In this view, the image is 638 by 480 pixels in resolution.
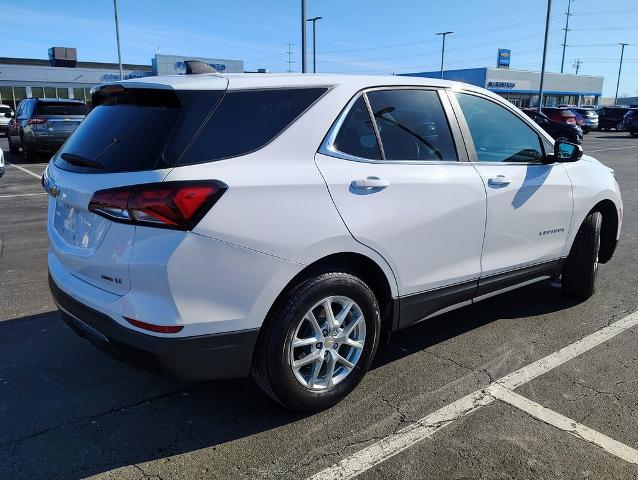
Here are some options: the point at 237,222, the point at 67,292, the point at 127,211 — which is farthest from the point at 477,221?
the point at 67,292

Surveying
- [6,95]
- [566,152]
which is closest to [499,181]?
[566,152]

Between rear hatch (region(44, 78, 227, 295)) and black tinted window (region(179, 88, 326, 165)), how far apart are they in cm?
6

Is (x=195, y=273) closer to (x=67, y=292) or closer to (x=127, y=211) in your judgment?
(x=127, y=211)

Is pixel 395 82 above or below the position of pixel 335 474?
above

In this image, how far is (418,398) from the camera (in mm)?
3205

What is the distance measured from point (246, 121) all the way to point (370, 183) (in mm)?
740

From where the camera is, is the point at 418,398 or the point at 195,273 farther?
the point at 418,398

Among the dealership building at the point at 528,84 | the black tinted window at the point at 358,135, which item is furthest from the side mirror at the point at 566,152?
the dealership building at the point at 528,84

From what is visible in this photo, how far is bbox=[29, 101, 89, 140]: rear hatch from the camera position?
15023 mm

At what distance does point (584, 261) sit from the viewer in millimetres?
4645

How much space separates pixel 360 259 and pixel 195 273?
3.23 feet

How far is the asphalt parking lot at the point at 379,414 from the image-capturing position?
2617 mm

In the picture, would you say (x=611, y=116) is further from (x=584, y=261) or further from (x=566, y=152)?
(x=566, y=152)

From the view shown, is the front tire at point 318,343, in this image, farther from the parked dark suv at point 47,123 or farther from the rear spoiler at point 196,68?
the parked dark suv at point 47,123
